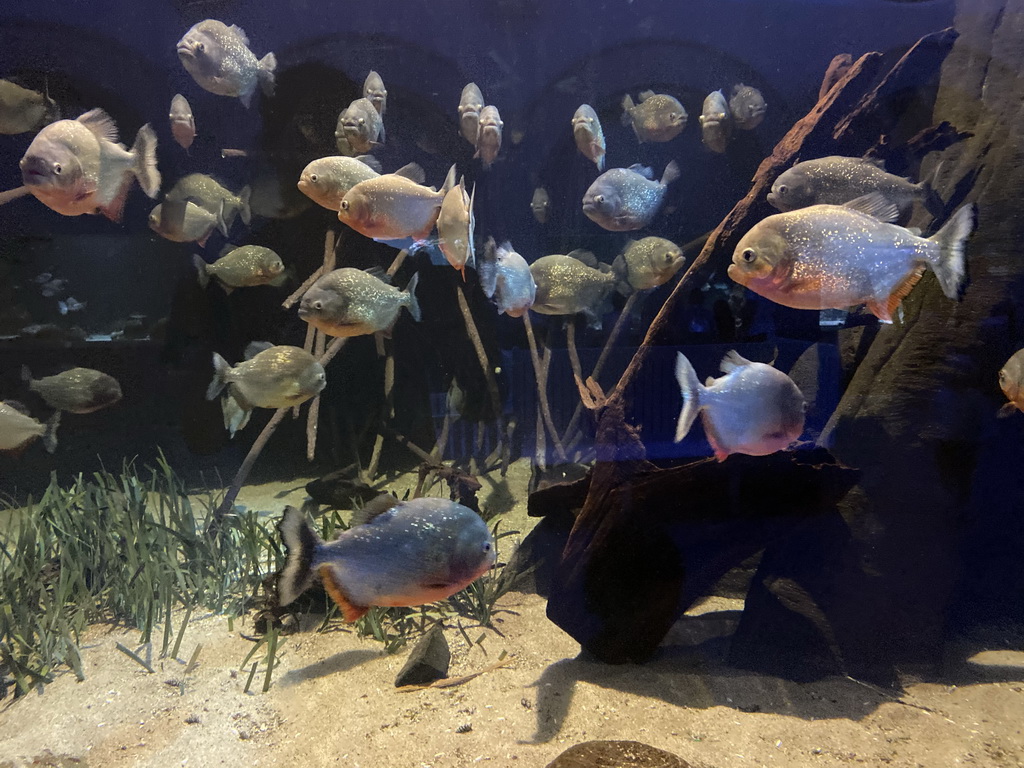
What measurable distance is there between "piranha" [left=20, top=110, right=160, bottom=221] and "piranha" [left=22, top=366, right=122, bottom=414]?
1976 mm

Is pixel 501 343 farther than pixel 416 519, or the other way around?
pixel 501 343

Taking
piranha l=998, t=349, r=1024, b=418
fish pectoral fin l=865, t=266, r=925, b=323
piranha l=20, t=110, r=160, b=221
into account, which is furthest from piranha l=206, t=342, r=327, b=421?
piranha l=998, t=349, r=1024, b=418

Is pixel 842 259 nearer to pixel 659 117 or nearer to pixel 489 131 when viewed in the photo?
pixel 489 131

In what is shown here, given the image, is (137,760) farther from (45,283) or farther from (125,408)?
(45,283)

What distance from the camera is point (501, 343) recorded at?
21.7 ft

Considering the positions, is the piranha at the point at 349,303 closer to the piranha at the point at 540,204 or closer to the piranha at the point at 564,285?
the piranha at the point at 564,285

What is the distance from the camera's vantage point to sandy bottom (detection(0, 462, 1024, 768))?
85.0 inches

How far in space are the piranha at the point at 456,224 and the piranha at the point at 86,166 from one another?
1.68 metres

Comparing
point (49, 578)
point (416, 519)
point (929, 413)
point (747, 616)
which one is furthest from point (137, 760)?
Answer: point (929, 413)

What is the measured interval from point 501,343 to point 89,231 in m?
5.97

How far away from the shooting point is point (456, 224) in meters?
2.96

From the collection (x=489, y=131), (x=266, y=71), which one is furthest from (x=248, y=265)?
(x=489, y=131)

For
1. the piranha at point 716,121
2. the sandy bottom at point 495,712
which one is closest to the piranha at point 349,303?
the sandy bottom at point 495,712

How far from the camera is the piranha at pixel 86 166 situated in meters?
2.71
